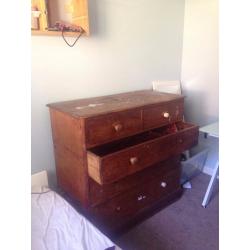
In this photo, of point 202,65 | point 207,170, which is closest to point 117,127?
point 202,65

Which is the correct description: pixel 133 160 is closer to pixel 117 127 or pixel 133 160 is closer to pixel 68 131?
pixel 117 127

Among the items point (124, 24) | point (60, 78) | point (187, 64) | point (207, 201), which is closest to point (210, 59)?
point (187, 64)

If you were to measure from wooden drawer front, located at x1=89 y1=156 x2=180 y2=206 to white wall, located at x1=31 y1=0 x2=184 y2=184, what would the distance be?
461 mm

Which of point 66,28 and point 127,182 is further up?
point 66,28

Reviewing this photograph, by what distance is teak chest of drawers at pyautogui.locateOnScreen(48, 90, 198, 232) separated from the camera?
1.48 m

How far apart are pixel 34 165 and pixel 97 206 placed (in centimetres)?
54

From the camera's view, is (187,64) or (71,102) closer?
(71,102)

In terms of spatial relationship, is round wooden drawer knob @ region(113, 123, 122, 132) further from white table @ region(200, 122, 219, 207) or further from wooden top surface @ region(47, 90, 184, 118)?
white table @ region(200, 122, 219, 207)

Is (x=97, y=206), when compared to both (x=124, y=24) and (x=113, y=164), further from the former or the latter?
(x=124, y=24)

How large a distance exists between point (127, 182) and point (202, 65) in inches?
58.0

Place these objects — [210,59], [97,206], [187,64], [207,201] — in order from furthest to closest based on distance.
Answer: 1. [187,64]
2. [210,59]
3. [207,201]
4. [97,206]

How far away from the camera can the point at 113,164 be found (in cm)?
144

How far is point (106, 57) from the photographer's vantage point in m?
2.01

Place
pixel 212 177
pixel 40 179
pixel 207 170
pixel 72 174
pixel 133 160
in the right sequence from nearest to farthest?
pixel 133 160, pixel 72 174, pixel 40 179, pixel 212 177, pixel 207 170
